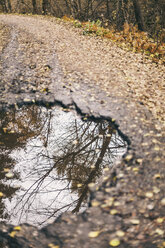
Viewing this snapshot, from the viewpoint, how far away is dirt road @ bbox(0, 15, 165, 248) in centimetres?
203

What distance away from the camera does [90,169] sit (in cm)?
301

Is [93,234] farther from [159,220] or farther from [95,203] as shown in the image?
[159,220]

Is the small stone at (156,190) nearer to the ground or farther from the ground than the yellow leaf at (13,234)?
farther from the ground

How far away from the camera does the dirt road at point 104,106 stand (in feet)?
6.66

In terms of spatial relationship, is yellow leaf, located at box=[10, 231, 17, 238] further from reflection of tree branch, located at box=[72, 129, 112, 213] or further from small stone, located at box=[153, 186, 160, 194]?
small stone, located at box=[153, 186, 160, 194]

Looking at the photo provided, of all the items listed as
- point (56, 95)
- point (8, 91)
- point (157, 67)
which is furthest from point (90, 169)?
point (157, 67)

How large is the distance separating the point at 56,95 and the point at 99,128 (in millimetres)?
1549

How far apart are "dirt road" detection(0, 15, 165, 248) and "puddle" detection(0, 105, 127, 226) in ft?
0.77

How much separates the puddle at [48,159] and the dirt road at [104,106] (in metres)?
0.23

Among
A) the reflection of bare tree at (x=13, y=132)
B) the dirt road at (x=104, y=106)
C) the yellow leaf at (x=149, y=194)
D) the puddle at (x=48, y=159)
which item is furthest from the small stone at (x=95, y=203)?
the reflection of bare tree at (x=13, y=132)

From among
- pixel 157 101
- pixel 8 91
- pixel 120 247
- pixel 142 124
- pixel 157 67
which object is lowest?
pixel 120 247

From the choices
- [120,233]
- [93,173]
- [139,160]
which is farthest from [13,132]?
[120,233]

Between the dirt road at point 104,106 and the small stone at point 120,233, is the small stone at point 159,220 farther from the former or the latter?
the small stone at point 120,233

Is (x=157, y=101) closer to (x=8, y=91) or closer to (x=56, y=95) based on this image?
(x=56, y=95)
